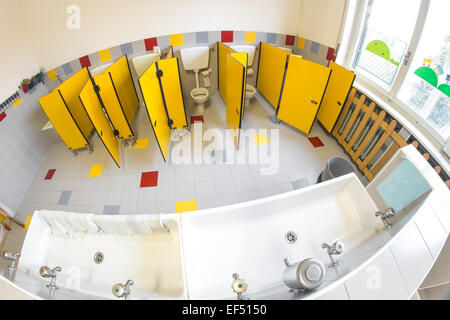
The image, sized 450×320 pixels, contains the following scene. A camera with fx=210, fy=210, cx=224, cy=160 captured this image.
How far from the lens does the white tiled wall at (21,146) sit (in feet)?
8.51

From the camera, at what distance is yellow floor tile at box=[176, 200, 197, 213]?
8.29ft

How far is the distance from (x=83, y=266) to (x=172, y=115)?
86.3 inches

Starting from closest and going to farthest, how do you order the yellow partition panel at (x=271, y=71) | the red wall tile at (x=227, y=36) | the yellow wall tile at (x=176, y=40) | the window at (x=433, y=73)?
the window at (x=433, y=73) → the yellow partition panel at (x=271, y=71) → the yellow wall tile at (x=176, y=40) → the red wall tile at (x=227, y=36)

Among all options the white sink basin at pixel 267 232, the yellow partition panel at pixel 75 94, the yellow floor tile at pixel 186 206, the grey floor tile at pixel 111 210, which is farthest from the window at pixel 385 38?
the yellow partition panel at pixel 75 94

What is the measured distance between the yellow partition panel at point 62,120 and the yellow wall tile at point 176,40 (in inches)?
72.4

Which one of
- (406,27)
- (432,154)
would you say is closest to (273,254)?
(432,154)

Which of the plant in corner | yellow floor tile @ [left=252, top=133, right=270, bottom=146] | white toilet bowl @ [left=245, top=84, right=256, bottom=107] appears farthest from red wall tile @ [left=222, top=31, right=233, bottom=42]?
the plant in corner

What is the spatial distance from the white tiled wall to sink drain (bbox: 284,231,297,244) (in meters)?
3.26

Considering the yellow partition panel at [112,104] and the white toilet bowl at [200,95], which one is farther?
the white toilet bowl at [200,95]

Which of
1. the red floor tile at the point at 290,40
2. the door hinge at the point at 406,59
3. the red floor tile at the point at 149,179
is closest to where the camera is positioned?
the door hinge at the point at 406,59

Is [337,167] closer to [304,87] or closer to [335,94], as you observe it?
[335,94]

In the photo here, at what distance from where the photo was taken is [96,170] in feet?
9.96

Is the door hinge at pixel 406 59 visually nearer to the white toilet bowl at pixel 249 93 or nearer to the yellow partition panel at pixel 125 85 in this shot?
the white toilet bowl at pixel 249 93

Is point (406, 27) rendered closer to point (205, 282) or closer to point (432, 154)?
point (432, 154)
